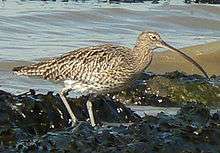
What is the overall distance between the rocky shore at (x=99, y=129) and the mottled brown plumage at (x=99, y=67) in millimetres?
212

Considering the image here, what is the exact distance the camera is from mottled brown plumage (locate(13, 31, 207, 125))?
6273mm

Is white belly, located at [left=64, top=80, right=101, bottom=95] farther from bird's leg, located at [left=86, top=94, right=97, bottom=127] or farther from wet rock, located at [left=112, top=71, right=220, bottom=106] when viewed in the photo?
wet rock, located at [left=112, top=71, right=220, bottom=106]

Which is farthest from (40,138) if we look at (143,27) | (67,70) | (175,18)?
(175,18)

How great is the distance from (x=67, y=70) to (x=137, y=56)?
2.03ft

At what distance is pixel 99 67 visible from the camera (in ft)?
20.8

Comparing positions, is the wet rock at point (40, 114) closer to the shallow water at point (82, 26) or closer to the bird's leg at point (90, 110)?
the bird's leg at point (90, 110)

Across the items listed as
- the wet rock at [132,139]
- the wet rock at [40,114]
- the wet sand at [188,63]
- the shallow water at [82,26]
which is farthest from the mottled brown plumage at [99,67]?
the wet sand at [188,63]

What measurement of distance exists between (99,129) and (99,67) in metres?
1.38

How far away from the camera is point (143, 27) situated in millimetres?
15703

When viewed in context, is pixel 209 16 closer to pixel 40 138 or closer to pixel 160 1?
pixel 160 1

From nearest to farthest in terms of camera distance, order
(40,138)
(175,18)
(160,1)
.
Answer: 1. (40,138)
2. (175,18)
3. (160,1)

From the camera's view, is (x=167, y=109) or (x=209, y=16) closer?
(x=167, y=109)

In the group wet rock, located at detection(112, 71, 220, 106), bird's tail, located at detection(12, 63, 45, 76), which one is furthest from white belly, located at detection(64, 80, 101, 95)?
wet rock, located at detection(112, 71, 220, 106)

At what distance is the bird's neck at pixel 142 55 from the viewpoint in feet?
21.2
